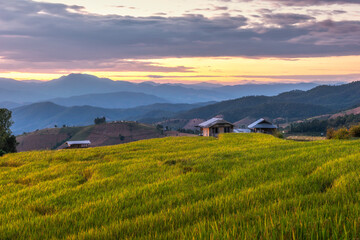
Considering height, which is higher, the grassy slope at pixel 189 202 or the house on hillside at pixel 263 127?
the house on hillside at pixel 263 127

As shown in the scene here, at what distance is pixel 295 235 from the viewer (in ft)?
15.2

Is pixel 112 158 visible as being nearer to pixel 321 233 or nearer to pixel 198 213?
pixel 198 213

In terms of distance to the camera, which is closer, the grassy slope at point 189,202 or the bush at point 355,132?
the grassy slope at point 189,202

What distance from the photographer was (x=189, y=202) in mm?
8336

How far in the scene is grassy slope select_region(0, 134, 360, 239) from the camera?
212 inches

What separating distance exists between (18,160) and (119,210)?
1522 cm

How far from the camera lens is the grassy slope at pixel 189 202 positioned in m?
5.38

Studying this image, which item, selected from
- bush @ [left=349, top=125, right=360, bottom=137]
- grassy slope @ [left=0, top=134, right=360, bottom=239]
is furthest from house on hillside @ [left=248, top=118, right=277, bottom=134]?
grassy slope @ [left=0, top=134, right=360, bottom=239]

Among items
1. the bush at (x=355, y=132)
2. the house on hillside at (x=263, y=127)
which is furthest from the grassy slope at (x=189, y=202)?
the house on hillside at (x=263, y=127)

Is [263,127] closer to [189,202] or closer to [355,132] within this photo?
[355,132]

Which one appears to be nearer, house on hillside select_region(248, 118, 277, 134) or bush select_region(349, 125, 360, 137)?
bush select_region(349, 125, 360, 137)

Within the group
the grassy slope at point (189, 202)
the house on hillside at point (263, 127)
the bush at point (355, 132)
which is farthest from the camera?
the house on hillside at point (263, 127)

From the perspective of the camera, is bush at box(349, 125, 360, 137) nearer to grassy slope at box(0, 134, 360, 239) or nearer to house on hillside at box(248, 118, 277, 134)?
house on hillside at box(248, 118, 277, 134)

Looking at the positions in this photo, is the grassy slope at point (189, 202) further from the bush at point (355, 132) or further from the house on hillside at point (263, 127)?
the house on hillside at point (263, 127)
